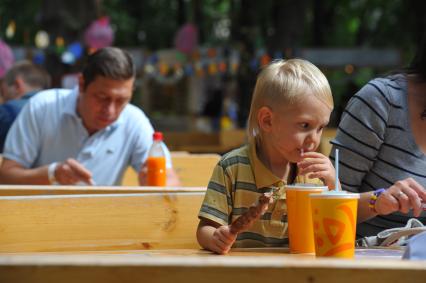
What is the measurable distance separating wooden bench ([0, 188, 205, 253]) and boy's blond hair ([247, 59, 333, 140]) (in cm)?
43

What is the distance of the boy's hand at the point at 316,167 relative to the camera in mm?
Answer: 2262

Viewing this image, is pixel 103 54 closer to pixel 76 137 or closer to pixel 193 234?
pixel 76 137

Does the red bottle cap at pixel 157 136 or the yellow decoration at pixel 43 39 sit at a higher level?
the red bottle cap at pixel 157 136

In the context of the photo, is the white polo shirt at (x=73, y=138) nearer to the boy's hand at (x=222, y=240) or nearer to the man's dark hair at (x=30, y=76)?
the man's dark hair at (x=30, y=76)

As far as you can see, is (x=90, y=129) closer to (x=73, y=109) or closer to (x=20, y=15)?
(x=73, y=109)

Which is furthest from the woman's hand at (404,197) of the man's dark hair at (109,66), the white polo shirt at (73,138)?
the white polo shirt at (73,138)

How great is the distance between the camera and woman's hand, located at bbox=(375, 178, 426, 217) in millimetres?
2119

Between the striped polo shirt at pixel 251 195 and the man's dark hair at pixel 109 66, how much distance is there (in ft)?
6.37

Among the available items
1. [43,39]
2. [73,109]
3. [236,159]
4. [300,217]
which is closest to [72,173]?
[73,109]

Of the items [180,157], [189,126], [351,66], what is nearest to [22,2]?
[189,126]

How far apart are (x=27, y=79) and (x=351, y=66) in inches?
498

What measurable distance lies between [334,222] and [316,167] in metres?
0.36

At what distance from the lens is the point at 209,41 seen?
92.1 ft

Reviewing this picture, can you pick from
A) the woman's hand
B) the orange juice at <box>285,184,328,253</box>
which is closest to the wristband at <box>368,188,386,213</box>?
the woman's hand
